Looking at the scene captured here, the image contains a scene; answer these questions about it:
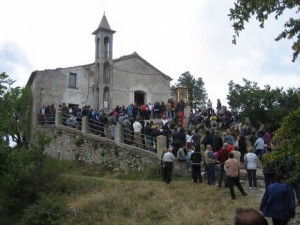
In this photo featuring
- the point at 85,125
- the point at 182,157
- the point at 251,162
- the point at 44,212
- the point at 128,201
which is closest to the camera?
the point at 251,162

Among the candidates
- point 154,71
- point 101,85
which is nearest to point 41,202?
point 101,85

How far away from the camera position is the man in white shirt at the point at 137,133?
801 inches

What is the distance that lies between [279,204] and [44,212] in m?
10.1

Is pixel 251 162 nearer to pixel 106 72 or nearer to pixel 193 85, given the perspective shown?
pixel 106 72

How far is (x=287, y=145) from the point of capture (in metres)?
9.41

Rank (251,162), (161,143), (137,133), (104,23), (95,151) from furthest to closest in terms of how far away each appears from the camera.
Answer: (104,23), (95,151), (137,133), (161,143), (251,162)

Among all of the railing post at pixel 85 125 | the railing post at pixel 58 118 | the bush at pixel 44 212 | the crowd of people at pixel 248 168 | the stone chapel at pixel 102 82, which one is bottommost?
the bush at pixel 44 212

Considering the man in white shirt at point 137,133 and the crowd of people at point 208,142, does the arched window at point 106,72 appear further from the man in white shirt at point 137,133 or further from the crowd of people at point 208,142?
the man in white shirt at point 137,133

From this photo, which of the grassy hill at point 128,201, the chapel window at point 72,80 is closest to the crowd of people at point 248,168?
the grassy hill at point 128,201

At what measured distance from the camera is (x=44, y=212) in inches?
624

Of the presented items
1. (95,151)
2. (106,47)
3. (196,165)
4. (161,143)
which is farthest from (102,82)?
(196,165)

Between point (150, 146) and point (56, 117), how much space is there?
9.20 meters

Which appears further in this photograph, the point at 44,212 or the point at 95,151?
the point at 95,151

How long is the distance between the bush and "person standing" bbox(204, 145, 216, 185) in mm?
5859
